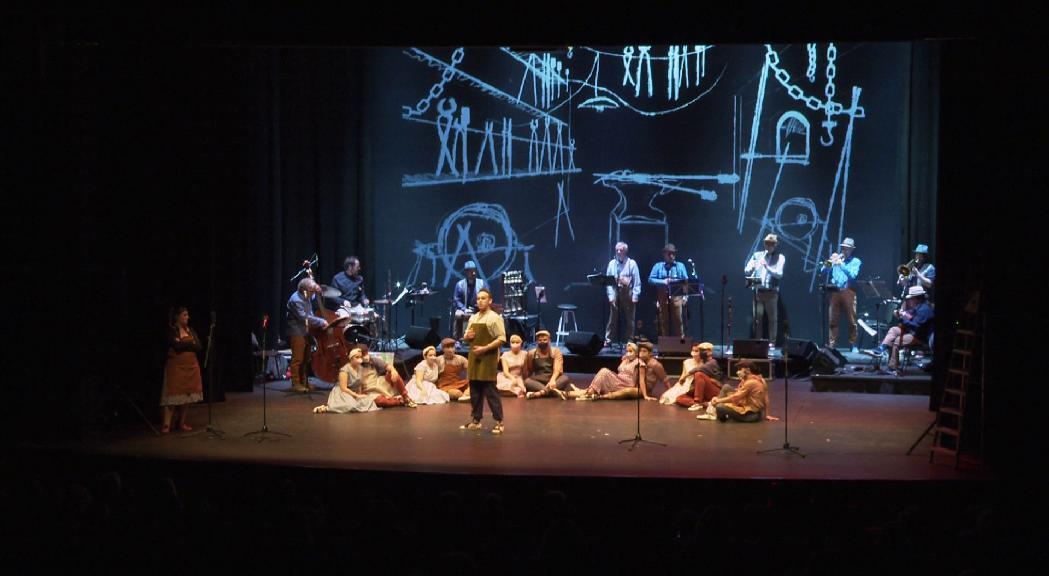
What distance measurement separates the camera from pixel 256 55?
53.8 ft

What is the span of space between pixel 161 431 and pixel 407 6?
Result: 18.5 ft

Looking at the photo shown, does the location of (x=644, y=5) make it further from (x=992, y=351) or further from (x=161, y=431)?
(x=161, y=431)

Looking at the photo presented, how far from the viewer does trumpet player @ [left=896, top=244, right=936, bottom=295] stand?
1638 centimetres

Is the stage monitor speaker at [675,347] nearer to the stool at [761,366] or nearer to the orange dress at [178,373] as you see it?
the stool at [761,366]

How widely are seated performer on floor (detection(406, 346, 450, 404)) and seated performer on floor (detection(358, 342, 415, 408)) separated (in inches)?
5.5

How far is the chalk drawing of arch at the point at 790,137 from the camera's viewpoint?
19.8 m

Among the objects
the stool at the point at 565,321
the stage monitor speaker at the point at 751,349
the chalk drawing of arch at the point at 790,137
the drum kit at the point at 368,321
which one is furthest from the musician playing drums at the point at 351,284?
the chalk drawing of arch at the point at 790,137

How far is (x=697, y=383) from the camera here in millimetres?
14305

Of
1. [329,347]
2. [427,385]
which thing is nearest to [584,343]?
[427,385]

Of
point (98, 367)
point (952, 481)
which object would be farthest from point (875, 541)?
point (98, 367)

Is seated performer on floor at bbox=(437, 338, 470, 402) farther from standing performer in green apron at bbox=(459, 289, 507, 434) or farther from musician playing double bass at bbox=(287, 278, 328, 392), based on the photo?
standing performer in green apron at bbox=(459, 289, 507, 434)

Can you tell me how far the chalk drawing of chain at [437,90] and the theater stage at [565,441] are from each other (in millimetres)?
7079

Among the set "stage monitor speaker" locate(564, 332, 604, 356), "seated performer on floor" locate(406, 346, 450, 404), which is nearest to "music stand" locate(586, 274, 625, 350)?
"stage monitor speaker" locate(564, 332, 604, 356)

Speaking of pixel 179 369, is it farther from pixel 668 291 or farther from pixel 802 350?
pixel 802 350
